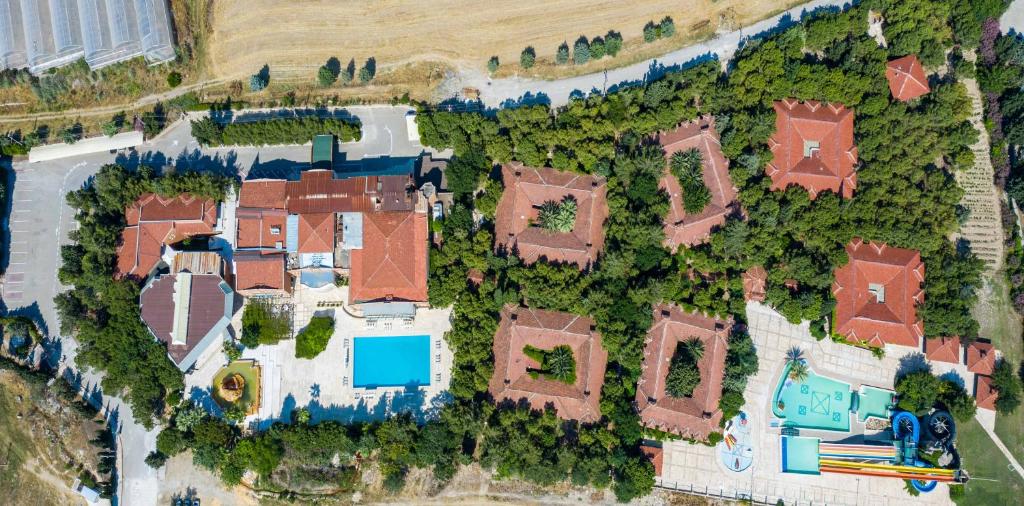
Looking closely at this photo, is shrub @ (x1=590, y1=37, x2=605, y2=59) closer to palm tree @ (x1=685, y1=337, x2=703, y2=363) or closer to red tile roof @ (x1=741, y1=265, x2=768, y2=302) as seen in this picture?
red tile roof @ (x1=741, y1=265, x2=768, y2=302)

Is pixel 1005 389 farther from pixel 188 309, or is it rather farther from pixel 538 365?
pixel 188 309

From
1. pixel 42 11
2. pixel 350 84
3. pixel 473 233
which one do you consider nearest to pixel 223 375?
pixel 473 233

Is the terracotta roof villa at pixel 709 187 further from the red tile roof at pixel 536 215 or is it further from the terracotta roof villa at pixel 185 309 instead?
the terracotta roof villa at pixel 185 309

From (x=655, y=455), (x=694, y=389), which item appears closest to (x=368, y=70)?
(x=694, y=389)

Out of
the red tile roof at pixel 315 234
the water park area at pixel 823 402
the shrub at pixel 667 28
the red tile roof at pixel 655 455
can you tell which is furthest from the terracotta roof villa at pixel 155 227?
the water park area at pixel 823 402

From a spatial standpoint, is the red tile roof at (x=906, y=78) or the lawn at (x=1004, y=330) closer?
the lawn at (x=1004, y=330)

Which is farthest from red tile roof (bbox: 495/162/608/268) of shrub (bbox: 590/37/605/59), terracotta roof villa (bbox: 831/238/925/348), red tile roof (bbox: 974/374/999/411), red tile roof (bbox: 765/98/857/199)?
red tile roof (bbox: 974/374/999/411)

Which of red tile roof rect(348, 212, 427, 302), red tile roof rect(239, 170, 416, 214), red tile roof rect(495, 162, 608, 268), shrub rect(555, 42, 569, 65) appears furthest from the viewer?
shrub rect(555, 42, 569, 65)
